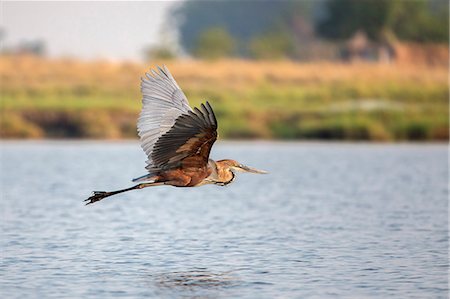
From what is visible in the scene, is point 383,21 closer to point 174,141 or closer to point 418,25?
point 418,25

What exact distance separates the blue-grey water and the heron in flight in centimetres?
72

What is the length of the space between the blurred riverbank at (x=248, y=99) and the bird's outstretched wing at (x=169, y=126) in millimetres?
14293

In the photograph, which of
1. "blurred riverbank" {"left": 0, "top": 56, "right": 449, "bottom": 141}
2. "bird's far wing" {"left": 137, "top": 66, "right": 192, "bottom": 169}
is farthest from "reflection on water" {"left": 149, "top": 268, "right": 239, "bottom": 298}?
"blurred riverbank" {"left": 0, "top": 56, "right": 449, "bottom": 141}

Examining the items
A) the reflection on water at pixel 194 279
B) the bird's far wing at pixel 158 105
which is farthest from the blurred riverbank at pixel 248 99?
the reflection on water at pixel 194 279

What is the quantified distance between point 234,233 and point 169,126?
2146 millimetres

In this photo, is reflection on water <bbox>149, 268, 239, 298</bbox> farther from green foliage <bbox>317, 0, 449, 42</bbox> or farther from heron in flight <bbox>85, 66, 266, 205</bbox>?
green foliage <bbox>317, 0, 449, 42</bbox>

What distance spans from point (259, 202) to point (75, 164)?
5.84 meters

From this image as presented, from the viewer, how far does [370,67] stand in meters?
31.6

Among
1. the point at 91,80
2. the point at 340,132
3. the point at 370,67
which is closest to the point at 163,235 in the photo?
the point at 340,132

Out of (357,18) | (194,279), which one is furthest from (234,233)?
(357,18)

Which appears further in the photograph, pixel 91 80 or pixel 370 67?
pixel 370 67

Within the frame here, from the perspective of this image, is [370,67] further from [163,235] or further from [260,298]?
[260,298]

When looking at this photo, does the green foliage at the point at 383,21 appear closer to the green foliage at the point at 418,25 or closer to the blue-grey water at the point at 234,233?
the green foliage at the point at 418,25

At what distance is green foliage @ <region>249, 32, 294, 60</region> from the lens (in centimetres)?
4638
